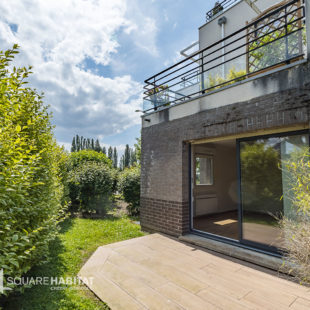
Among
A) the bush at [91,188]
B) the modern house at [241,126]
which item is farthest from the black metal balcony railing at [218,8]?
the bush at [91,188]

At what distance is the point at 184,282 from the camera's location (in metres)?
3.00

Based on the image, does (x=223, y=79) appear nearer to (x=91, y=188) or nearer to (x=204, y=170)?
(x=204, y=170)

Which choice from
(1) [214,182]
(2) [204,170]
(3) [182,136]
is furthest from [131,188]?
(3) [182,136]

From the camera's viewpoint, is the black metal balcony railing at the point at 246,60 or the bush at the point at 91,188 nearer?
the black metal balcony railing at the point at 246,60

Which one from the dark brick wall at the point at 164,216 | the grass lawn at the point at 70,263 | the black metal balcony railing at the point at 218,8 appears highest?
the black metal balcony railing at the point at 218,8

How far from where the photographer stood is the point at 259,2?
8.12 meters

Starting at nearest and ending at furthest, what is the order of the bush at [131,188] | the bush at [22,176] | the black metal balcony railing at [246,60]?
the bush at [22,176] < the black metal balcony railing at [246,60] < the bush at [131,188]

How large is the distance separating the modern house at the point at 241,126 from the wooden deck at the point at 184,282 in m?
0.59

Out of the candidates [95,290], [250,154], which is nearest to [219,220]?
[250,154]

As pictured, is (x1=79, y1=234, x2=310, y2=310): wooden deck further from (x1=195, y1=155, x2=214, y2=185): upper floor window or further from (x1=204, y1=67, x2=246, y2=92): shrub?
(x1=195, y1=155, x2=214, y2=185): upper floor window

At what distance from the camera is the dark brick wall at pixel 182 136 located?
337cm

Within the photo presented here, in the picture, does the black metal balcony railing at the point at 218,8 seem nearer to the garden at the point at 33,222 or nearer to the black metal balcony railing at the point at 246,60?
the black metal balcony railing at the point at 246,60

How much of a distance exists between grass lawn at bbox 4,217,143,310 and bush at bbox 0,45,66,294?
0.38 m

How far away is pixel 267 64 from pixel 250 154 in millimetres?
1879
